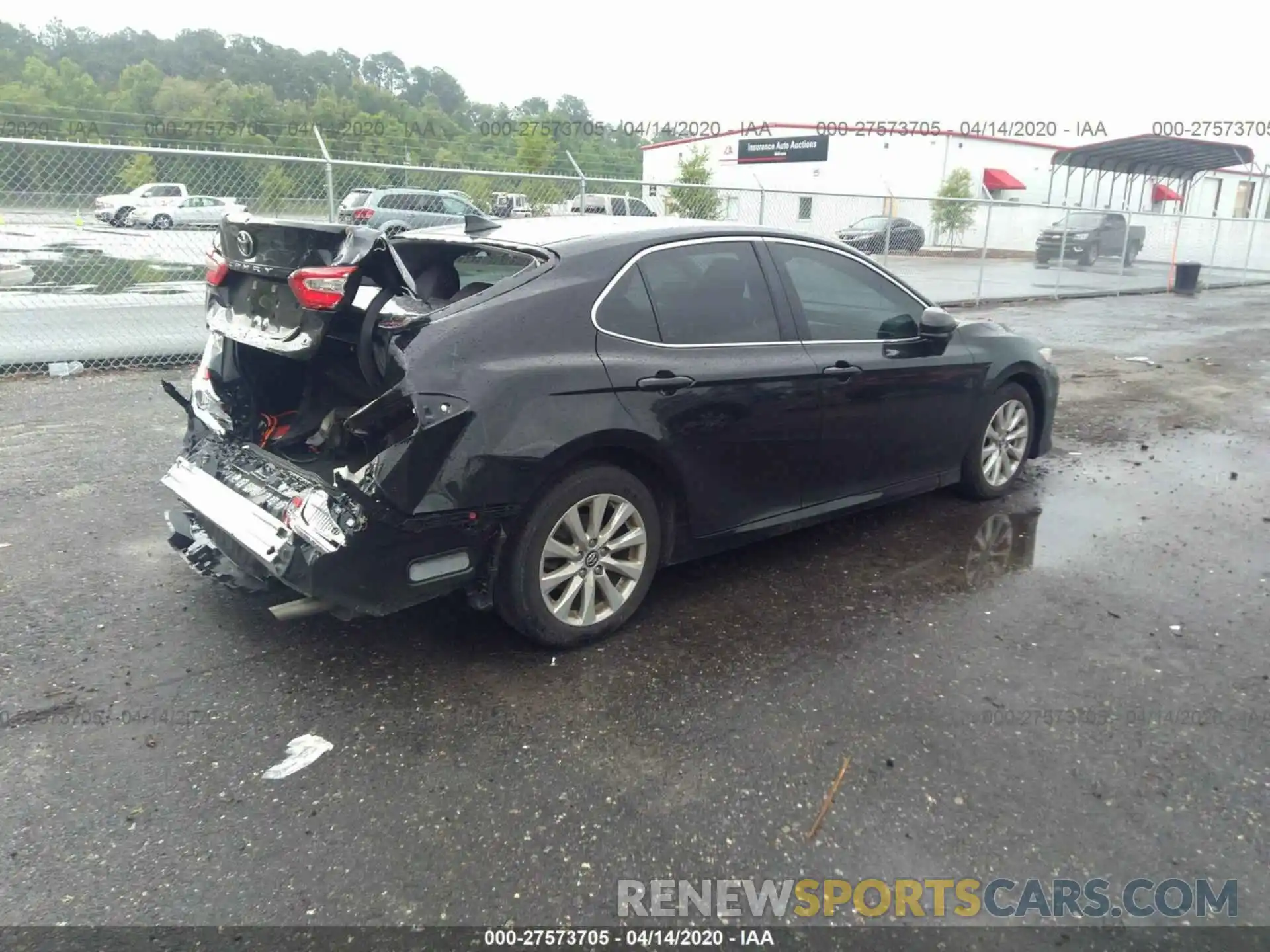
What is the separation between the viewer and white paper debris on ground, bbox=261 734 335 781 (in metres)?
2.76

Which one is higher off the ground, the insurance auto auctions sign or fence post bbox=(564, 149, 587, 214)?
the insurance auto auctions sign

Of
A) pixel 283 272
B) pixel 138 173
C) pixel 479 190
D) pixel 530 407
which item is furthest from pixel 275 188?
pixel 530 407

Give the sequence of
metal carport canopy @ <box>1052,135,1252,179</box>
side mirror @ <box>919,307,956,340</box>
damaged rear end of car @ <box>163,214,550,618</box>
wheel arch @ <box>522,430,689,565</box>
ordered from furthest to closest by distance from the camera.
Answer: metal carport canopy @ <box>1052,135,1252,179</box> < side mirror @ <box>919,307,956,340</box> < wheel arch @ <box>522,430,689,565</box> < damaged rear end of car @ <box>163,214,550,618</box>

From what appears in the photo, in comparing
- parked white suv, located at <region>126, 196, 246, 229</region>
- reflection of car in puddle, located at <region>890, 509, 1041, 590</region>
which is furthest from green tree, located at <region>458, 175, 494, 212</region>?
reflection of car in puddle, located at <region>890, 509, 1041, 590</region>

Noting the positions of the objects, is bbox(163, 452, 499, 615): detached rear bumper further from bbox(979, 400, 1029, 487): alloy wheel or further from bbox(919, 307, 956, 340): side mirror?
bbox(979, 400, 1029, 487): alloy wheel

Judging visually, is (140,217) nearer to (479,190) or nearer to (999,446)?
(479,190)

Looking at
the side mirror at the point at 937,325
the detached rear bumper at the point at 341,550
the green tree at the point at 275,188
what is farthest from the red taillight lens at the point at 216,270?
the green tree at the point at 275,188

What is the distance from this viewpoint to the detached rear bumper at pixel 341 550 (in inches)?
117

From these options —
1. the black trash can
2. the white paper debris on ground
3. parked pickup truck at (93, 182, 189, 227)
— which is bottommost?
the black trash can

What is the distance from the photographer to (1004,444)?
5406mm

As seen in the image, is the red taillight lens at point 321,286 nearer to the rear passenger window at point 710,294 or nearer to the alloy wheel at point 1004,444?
the rear passenger window at point 710,294

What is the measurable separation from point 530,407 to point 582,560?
26.4 inches

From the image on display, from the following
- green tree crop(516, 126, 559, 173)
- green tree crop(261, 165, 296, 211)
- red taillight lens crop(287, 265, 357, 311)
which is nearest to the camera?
red taillight lens crop(287, 265, 357, 311)

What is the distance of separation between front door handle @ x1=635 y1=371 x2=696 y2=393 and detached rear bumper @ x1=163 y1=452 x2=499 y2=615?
0.83 metres
